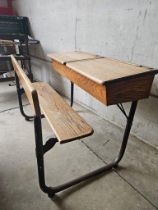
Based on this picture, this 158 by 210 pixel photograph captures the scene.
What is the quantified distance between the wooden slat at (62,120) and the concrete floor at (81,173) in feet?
1.68

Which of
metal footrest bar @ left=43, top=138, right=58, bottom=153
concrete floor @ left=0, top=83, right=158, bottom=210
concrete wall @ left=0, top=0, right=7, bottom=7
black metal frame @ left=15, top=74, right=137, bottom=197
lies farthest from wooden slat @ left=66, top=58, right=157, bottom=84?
concrete wall @ left=0, top=0, right=7, bottom=7

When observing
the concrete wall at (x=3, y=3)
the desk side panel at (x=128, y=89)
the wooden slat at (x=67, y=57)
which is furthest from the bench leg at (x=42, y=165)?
the concrete wall at (x=3, y=3)

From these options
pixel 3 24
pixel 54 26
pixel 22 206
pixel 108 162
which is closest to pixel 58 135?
pixel 22 206

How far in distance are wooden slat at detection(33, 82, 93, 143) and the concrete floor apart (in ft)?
1.68

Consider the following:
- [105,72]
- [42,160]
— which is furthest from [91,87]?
[42,160]

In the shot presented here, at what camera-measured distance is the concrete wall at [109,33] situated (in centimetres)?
158

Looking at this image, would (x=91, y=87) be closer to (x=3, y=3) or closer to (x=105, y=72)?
(x=105, y=72)

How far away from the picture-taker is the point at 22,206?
3.98 ft

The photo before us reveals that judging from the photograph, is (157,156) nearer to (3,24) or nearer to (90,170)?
(90,170)

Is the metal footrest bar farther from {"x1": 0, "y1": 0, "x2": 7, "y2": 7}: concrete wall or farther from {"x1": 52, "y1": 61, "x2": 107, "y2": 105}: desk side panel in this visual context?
{"x1": 0, "y1": 0, "x2": 7, "y2": 7}: concrete wall

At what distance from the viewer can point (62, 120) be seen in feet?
4.25

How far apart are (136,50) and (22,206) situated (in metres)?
1.64

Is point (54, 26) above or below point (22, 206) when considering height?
above

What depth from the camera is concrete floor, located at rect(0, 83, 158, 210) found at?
125cm
